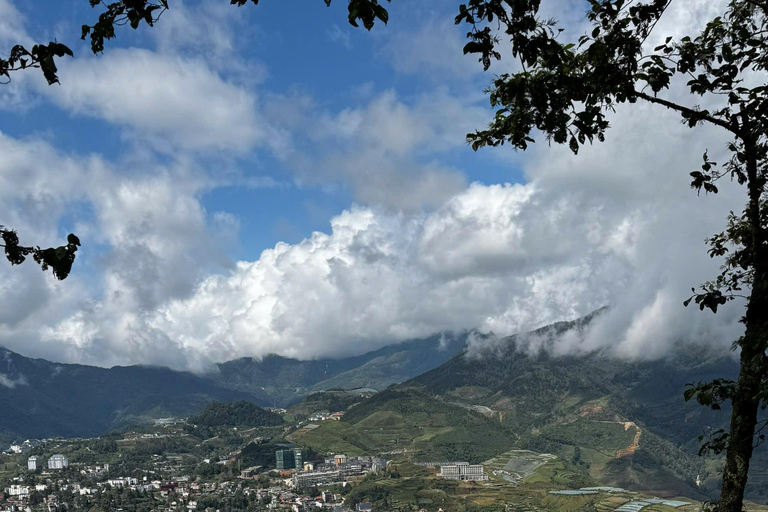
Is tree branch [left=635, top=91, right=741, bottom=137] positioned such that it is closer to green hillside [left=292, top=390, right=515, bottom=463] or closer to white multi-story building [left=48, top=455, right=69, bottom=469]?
green hillside [left=292, top=390, right=515, bottom=463]

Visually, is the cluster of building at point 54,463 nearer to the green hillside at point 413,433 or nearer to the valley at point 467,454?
the valley at point 467,454

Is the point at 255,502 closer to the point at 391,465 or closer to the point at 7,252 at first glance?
the point at 391,465

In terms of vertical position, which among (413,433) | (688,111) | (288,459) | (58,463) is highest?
(688,111)

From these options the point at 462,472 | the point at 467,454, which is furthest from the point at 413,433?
the point at 462,472

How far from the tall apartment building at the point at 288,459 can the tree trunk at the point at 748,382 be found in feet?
435

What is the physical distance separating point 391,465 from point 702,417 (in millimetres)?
114778

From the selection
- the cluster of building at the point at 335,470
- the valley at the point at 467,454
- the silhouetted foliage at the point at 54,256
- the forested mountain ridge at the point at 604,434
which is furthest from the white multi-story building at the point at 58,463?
the silhouetted foliage at the point at 54,256

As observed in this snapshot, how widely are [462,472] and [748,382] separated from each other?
11432 cm

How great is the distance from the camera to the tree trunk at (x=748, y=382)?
13.9 feet

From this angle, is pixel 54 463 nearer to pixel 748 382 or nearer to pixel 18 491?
pixel 18 491

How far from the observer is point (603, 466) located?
433ft

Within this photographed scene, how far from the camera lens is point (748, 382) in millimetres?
4305

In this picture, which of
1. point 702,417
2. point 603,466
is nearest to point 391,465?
point 603,466

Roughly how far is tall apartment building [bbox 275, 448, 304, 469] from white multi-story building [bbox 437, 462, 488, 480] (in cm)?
3429
